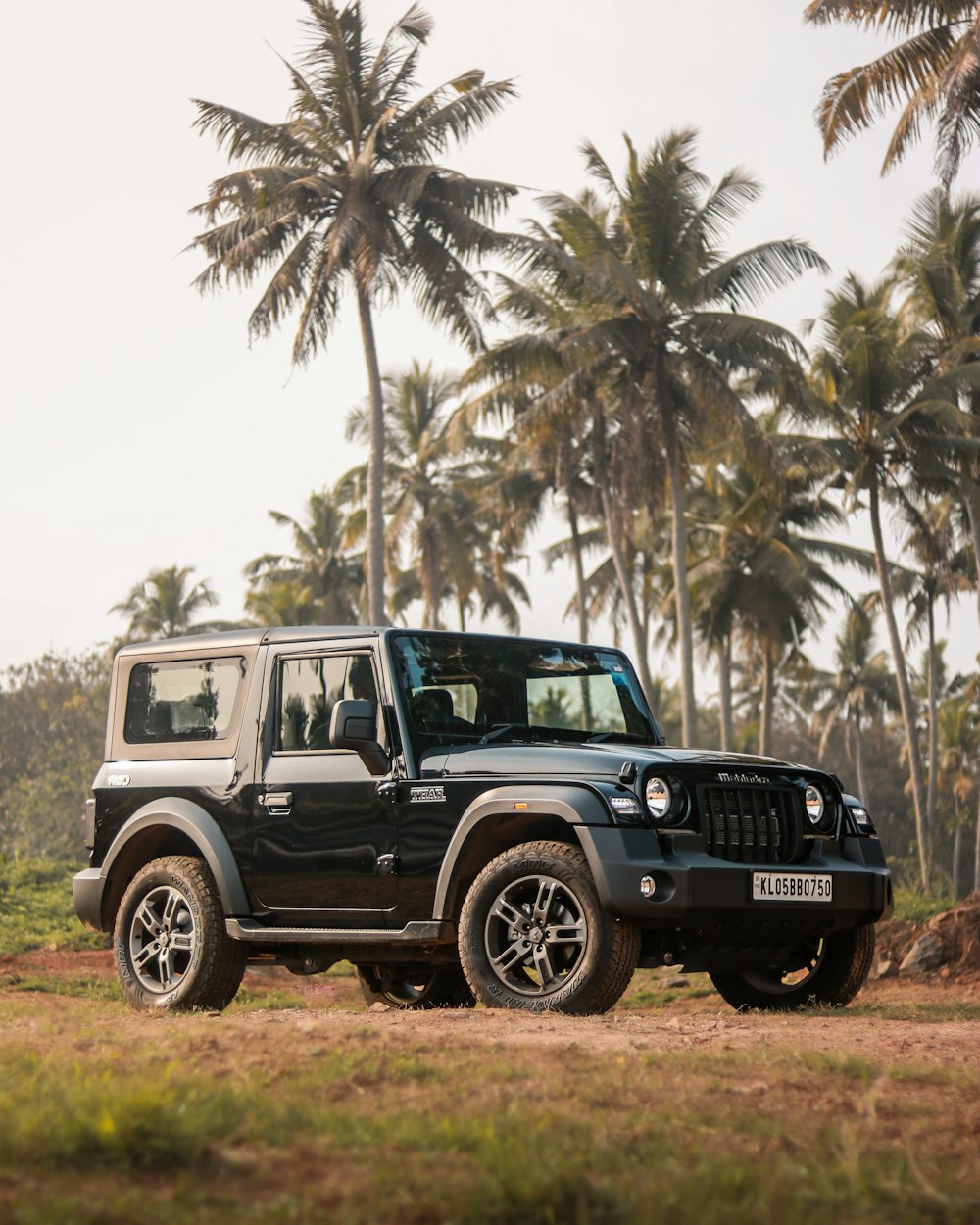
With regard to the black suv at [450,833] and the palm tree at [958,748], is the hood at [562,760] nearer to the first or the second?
the black suv at [450,833]

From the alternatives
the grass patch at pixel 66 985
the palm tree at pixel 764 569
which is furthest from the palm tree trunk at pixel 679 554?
the grass patch at pixel 66 985

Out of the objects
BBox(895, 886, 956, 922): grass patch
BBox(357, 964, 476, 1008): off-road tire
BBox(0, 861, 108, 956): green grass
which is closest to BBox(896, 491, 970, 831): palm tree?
BBox(895, 886, 956, 922): grass patch

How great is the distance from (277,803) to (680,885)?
2339mm

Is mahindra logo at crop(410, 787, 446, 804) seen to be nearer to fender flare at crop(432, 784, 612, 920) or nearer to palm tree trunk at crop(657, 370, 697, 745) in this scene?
fender flare at crop(432, 784, 612, 920)

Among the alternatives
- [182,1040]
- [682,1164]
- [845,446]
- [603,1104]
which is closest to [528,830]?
[182,1040]

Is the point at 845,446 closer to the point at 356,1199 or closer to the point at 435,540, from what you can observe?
the point at 435,540

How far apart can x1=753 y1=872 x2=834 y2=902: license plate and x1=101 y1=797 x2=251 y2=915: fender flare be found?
9.13 feet

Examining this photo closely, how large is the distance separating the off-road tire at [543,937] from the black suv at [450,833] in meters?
0.01

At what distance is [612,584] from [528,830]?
3591cm

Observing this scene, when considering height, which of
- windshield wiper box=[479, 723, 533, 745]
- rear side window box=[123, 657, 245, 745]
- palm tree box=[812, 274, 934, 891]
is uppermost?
palm tree box=[812, 274, 934, 891]

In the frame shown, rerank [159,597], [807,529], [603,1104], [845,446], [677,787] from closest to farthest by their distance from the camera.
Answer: [603,1104], [677,787], [845,446], [807,529], [159,597]

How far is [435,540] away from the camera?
42094 mm

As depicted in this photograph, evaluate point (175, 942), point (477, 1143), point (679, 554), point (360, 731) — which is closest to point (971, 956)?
point (175, 942)

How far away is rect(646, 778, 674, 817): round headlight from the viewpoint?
7.53 meters
